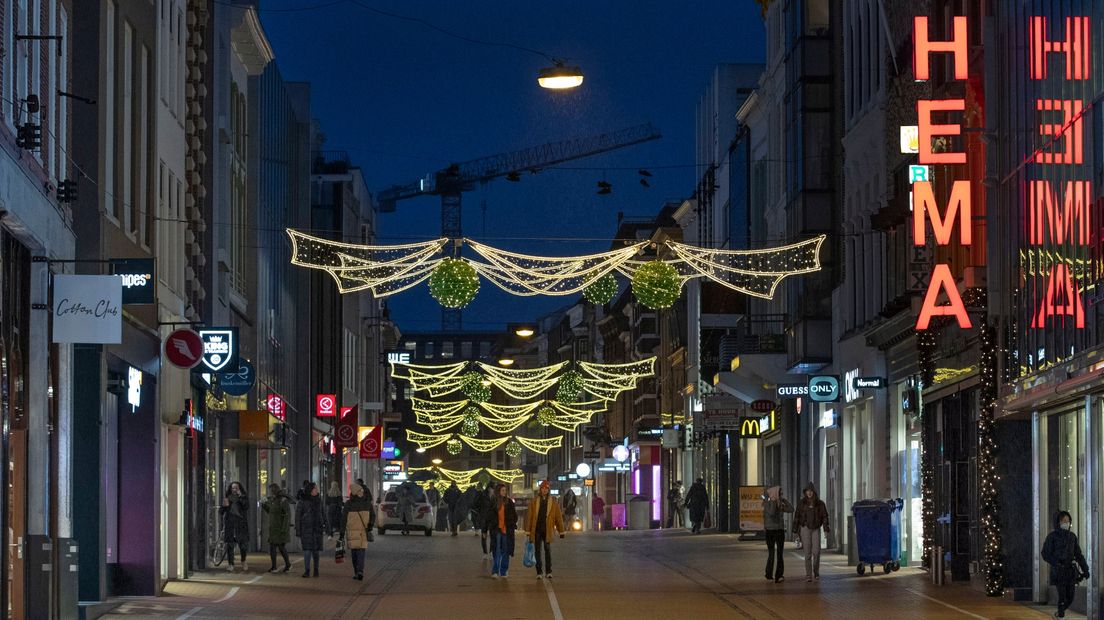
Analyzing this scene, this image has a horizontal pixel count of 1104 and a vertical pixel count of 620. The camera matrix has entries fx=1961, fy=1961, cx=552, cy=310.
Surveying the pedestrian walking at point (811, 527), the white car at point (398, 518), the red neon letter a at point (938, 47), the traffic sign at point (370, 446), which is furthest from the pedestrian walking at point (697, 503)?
the red neon letter a at point (938, 47)

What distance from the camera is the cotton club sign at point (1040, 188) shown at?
77.5 feet

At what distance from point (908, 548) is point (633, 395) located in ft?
228

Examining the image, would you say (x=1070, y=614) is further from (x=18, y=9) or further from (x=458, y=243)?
(x=18, y=9)

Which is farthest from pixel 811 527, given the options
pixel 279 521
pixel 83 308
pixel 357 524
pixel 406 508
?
pixel 406 508

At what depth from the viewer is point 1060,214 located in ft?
80.1

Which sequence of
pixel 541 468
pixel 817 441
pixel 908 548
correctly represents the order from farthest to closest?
1. pixel 541 468
2. pixel 817 441
3. pixel 908 548

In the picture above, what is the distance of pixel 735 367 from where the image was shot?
49250 millimetres

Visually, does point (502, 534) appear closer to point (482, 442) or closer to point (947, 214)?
point (947, 214)

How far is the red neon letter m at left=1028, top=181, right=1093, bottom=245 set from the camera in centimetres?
2328

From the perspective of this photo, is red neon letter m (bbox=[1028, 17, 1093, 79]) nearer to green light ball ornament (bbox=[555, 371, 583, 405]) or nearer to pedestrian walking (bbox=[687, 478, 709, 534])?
pedestrian walking (bbox=[687, 478, 709, 534])

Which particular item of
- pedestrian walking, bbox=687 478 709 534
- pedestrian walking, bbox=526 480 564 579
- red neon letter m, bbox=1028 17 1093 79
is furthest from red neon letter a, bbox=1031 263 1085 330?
pedestrian walking, bbox=687 478 709 534

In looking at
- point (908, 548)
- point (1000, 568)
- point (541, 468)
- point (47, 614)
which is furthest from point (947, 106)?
point (541, 468)

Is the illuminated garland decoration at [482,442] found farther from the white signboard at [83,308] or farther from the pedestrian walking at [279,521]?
the white signboard at [83,308]

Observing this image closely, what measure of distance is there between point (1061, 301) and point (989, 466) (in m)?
4.19
